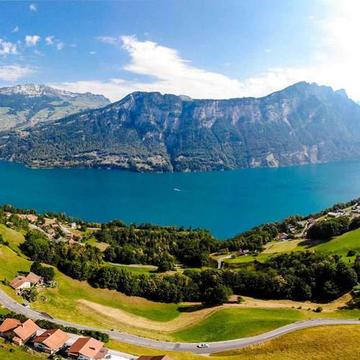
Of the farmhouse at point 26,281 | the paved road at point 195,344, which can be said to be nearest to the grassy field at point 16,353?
the paved road at point 195,344

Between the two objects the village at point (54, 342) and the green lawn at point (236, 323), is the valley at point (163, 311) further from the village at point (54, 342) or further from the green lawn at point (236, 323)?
the village at point (54, 342)

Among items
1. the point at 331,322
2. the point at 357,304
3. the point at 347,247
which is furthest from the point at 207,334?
the point at 347,247

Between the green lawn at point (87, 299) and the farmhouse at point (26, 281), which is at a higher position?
the farmhouse at point (26, 281)

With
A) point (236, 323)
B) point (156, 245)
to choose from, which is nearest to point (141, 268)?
point (156, 245)

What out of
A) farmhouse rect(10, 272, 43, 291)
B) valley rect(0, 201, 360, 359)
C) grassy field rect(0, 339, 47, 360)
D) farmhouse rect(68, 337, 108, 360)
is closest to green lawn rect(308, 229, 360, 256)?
valley rect(0, 201, 360, 359)

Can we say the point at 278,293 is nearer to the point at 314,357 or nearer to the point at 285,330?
the point at 285,330

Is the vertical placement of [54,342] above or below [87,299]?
above

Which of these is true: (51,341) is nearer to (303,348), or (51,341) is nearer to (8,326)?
(8,326)
